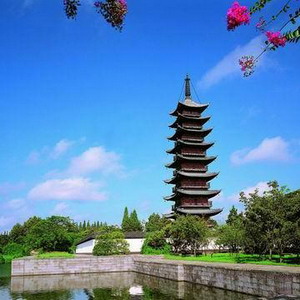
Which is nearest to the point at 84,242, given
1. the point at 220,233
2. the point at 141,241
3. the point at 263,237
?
the point at 141,241

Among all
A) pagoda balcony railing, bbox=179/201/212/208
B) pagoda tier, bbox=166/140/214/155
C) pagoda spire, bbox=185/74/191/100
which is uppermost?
pagoda spire, bbox=185/74/191/100

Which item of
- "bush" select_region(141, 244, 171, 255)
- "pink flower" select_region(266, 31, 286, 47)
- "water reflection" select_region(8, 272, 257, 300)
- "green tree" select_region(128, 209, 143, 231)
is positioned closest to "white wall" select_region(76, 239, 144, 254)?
"bush" select_region(141, 244, 171, 255)

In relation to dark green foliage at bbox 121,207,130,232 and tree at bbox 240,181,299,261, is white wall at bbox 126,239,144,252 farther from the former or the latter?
dark green foliage at bbox 121,207,130,232

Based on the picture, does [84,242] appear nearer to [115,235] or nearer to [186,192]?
[115,235]

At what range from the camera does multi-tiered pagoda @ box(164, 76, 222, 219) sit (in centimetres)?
5019

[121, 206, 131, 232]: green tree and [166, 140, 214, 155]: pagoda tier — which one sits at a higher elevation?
[166, 140, 214, 155]: pagoda tier

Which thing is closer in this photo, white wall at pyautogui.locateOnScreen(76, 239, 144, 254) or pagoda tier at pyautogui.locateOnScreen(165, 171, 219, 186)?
pagoda tier at pyautogui.locateOnScreen(165, 171, 219, 186)

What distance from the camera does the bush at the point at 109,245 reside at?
45.3 metres

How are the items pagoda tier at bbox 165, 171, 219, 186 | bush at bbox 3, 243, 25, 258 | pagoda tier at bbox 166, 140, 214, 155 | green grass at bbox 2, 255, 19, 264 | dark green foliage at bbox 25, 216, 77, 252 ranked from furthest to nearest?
bush at bbox 3, 243, 25, 258
green grass at bbox 2, 255, 19, 264
pagoda tier at bbox 166, 140, 214, 155
pagoda tier at bbox 165, 171, 219, 186
dark green foliage at bbox 25, 216, 77, 252

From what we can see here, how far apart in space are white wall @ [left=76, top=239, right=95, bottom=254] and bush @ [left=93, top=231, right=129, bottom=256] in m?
10.0

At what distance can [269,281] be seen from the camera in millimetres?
18594

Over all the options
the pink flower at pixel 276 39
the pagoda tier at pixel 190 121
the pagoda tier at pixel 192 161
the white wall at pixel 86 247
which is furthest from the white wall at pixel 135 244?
the pink flower at pixel 276 39

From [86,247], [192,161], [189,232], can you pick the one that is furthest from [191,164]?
[86,247]

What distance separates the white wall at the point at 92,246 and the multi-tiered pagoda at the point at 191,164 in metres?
6.80
